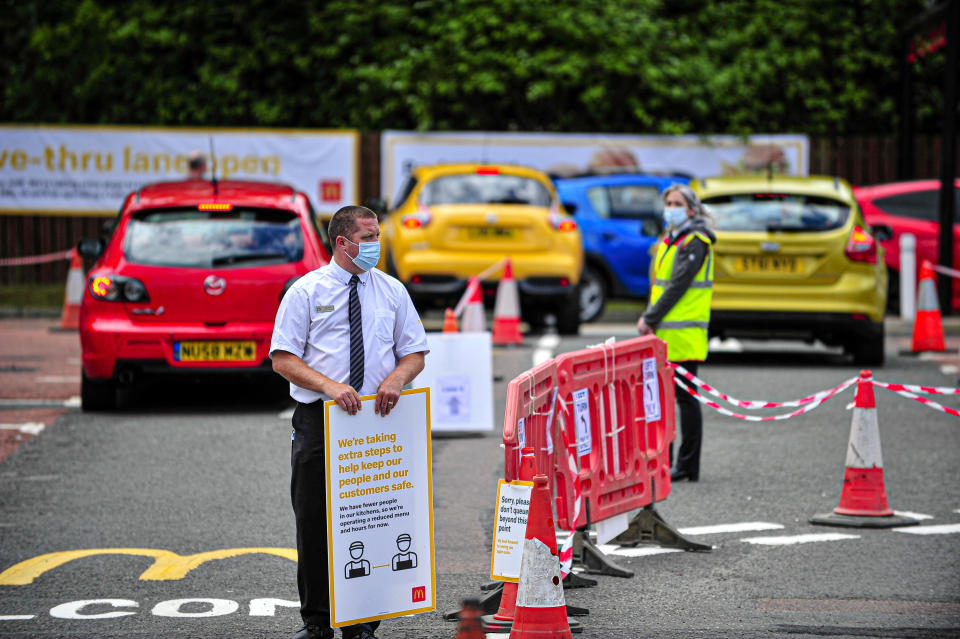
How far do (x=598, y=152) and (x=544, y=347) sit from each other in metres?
8.99

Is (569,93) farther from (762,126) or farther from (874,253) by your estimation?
(874,253)

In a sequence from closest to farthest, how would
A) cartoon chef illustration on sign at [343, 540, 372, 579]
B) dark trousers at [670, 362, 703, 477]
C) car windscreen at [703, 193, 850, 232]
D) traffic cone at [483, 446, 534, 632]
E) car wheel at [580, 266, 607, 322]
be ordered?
cartoon chef illustration on sign at [343, 540, 372, 579] < traffic cone at [483, 446, 534, 632] < dark trousers at [670, 362, 703, 477] < car windscreen at [703, 193, 850, 232] < car wheel at [580, 266, 607, 322]

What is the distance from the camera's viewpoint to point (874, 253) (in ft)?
46.8

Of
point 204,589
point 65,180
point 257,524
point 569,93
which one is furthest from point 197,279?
point 569,93

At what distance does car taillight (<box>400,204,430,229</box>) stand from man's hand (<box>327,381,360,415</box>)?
34.1 ft

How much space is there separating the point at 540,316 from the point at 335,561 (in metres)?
12.2

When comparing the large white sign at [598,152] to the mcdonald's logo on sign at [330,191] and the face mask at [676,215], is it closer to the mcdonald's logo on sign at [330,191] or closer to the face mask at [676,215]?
the mcdonald's logo on sign at [330,191]

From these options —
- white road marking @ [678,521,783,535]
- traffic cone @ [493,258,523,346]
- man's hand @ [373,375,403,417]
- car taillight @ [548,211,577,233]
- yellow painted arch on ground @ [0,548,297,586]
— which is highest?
car taillight @ [548,211,577,233]

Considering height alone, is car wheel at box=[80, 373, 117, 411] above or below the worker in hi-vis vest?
below

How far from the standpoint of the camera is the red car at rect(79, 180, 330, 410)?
1118cm

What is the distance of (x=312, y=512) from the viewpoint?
581 cm

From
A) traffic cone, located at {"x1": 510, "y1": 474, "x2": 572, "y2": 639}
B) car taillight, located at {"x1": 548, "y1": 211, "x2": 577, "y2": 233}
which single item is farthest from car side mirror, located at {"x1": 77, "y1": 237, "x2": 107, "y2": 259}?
traffic cone, located at {"x1": 510, "y1": 474, "x2": 572, "y2": 639}

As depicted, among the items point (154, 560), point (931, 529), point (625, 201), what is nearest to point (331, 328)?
point (154, 560)

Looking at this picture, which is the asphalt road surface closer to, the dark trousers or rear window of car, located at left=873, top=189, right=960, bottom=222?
the dark trousers
